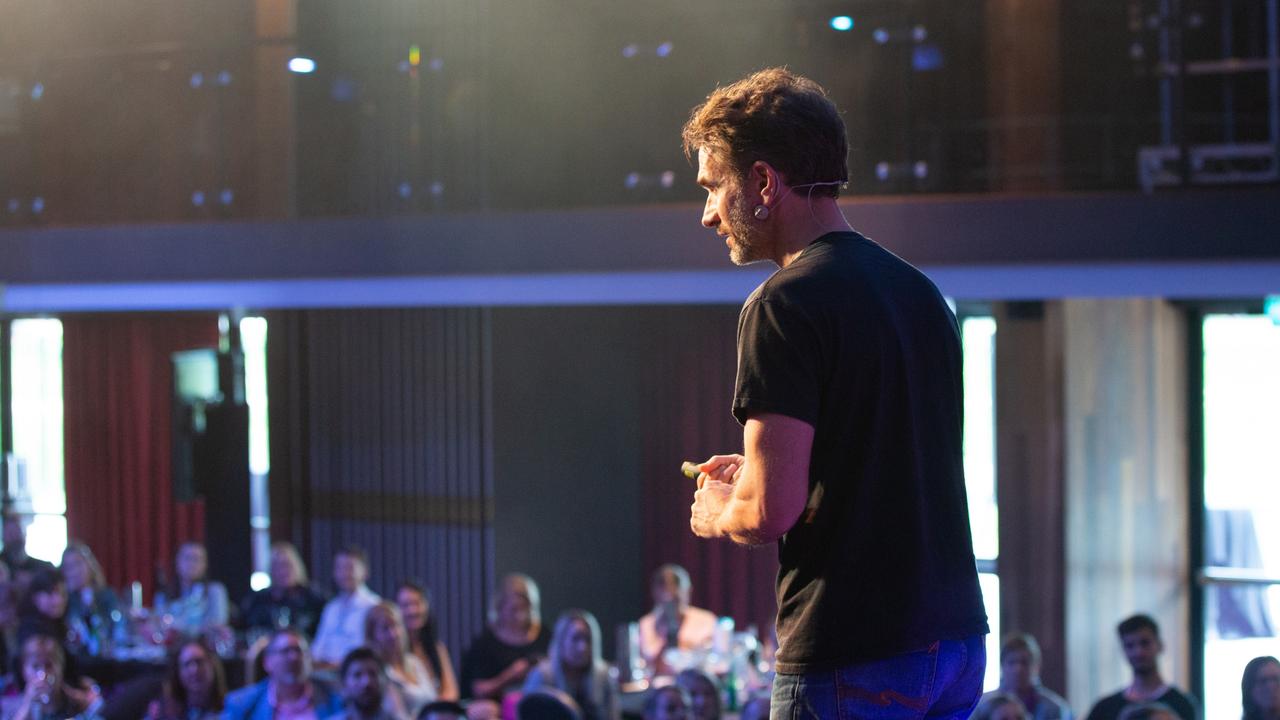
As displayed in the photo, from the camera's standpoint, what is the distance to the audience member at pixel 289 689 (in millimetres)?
5004

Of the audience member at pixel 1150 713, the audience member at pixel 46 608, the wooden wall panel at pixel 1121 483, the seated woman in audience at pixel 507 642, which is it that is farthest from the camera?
the wooden wall panel at pixel 1121 483

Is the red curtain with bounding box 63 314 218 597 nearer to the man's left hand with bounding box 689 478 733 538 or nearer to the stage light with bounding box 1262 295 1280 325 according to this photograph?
the stage light with bounding box 1262 295 1280 325

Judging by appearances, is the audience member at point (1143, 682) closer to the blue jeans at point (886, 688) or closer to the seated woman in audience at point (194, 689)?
the seated woman in audience at point (194, 689)

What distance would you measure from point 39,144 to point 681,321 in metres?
3.68

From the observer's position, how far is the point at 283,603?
266 inches

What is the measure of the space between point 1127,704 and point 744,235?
3.85 meters

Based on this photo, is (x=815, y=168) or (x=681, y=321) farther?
(x=681, y=321)

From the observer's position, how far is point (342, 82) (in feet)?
20.6

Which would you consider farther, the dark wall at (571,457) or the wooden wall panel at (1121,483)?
the dark wall at (571,457)

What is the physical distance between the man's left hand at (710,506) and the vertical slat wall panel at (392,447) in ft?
23.9

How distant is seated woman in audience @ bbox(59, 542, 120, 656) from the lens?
667 centimetres

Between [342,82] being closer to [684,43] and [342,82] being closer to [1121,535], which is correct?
[684,43]

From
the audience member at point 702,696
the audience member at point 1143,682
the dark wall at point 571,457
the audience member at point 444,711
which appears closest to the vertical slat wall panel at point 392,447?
the dark wall at point 571,457

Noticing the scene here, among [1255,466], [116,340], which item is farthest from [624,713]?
[116,340]
